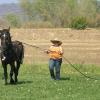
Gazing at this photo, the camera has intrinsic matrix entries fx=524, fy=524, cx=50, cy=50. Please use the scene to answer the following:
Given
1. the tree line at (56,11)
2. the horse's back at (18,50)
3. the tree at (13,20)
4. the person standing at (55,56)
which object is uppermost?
the horse's back at (18,50)

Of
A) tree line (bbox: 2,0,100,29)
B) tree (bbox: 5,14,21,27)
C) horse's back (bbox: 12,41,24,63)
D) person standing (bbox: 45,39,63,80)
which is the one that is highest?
horse's back (bbox: 12,41,24,63)

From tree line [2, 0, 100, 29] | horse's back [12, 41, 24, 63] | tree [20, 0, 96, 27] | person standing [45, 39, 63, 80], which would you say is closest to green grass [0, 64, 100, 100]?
person standing [45, 39, 63, 80]

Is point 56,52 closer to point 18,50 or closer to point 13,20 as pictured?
point 18,50

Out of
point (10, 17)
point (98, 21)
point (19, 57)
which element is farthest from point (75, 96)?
point (10, 17)

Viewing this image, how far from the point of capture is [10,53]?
18984 mm

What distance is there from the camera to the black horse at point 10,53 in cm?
1831

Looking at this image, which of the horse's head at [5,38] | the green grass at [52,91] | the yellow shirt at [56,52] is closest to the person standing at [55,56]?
the yellow shirt at [56,52]

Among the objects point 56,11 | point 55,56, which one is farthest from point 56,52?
point 56,11

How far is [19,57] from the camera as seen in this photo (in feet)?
65.8

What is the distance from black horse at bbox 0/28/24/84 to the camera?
18.3 metres

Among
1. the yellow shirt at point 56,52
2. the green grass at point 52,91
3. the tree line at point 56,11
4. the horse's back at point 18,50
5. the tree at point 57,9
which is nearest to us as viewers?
the green grass at point 52,91

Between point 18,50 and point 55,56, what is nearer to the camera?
point 18,50

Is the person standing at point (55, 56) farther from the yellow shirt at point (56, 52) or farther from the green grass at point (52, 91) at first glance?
the green grass at point (52, 91)

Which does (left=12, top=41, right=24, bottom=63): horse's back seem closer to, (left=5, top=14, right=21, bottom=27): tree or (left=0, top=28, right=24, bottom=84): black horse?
(left=0, top=28, right=24, bottom=84): black horse
